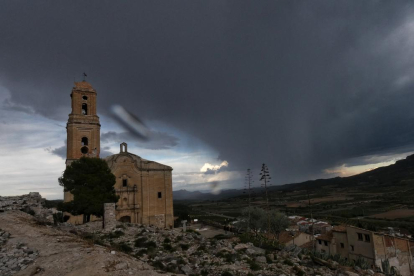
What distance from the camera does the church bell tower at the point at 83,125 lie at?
34.0 meters

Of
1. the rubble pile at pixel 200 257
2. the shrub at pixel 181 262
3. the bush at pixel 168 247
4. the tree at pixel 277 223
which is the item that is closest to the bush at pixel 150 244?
the rubble pile at pixel 200 257

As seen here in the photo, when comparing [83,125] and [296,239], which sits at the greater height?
[83,125]

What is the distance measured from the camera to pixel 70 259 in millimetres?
9711

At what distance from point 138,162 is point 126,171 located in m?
2.04

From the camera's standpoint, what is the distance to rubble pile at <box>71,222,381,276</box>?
507 inches

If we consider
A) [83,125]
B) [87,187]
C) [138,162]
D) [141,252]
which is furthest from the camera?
[138,162]

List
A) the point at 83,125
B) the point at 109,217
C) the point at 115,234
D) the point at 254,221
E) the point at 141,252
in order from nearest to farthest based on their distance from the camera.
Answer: the point at 141,252 → the point at 115,234 → the point at 109,217 → the point at 83,125 → the point at 254,221

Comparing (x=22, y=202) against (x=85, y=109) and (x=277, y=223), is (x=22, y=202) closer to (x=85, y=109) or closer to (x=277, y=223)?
(x=85, y=109)

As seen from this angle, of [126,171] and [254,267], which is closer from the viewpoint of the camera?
[254,267]

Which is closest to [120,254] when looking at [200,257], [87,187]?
[200,257]

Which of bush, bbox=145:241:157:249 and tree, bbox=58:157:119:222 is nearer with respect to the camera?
bush, bbox=145:241:157:249

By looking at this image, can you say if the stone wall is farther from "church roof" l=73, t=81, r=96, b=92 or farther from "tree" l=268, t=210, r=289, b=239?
"tree" l=268, t=210, r=289, b=239

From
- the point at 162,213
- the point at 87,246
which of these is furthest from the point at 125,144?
the point at 87,246

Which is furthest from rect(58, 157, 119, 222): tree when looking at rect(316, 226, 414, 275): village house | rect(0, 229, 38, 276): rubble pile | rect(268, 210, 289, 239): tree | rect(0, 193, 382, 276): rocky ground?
rect(316, 226, 414, 275): village house
